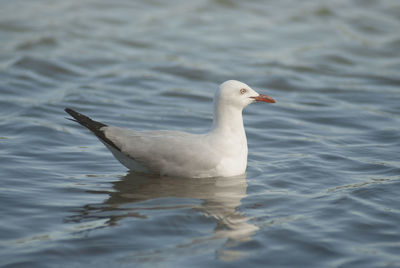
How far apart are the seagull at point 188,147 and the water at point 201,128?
15 centimetres

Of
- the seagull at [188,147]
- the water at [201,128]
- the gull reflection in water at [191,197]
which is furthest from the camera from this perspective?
the seagull at [188,147]

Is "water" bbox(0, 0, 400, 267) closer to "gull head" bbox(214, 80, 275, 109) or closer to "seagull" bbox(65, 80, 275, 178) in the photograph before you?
"seagull" bbox(65, 80, 275, 178)

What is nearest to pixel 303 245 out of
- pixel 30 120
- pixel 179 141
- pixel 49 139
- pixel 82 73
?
pixel 179 141

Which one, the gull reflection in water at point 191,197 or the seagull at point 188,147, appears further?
the seagull at point 188,147

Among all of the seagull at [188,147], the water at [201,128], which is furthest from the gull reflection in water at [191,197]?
the seagull at [188,147]

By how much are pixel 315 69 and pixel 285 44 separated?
5.88ft

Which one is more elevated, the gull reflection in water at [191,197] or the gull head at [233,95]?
the gull head at [233,95]

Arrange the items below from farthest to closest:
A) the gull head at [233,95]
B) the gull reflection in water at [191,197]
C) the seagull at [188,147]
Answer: the gull head at [233,95]
the seagull at [188,147]
the gull reflection in water at [191,197]

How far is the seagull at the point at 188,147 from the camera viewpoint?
716cm

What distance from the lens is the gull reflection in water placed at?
5895mm

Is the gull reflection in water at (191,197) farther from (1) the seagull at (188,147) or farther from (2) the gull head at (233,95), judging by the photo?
(2) the gull head at (233,95)

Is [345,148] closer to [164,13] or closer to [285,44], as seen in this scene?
[285,44]

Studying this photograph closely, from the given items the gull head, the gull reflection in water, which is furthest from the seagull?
the gull reflection in water

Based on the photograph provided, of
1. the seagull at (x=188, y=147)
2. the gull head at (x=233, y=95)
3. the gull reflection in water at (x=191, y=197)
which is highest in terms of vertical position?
the gull head at (x=233, y=95)
